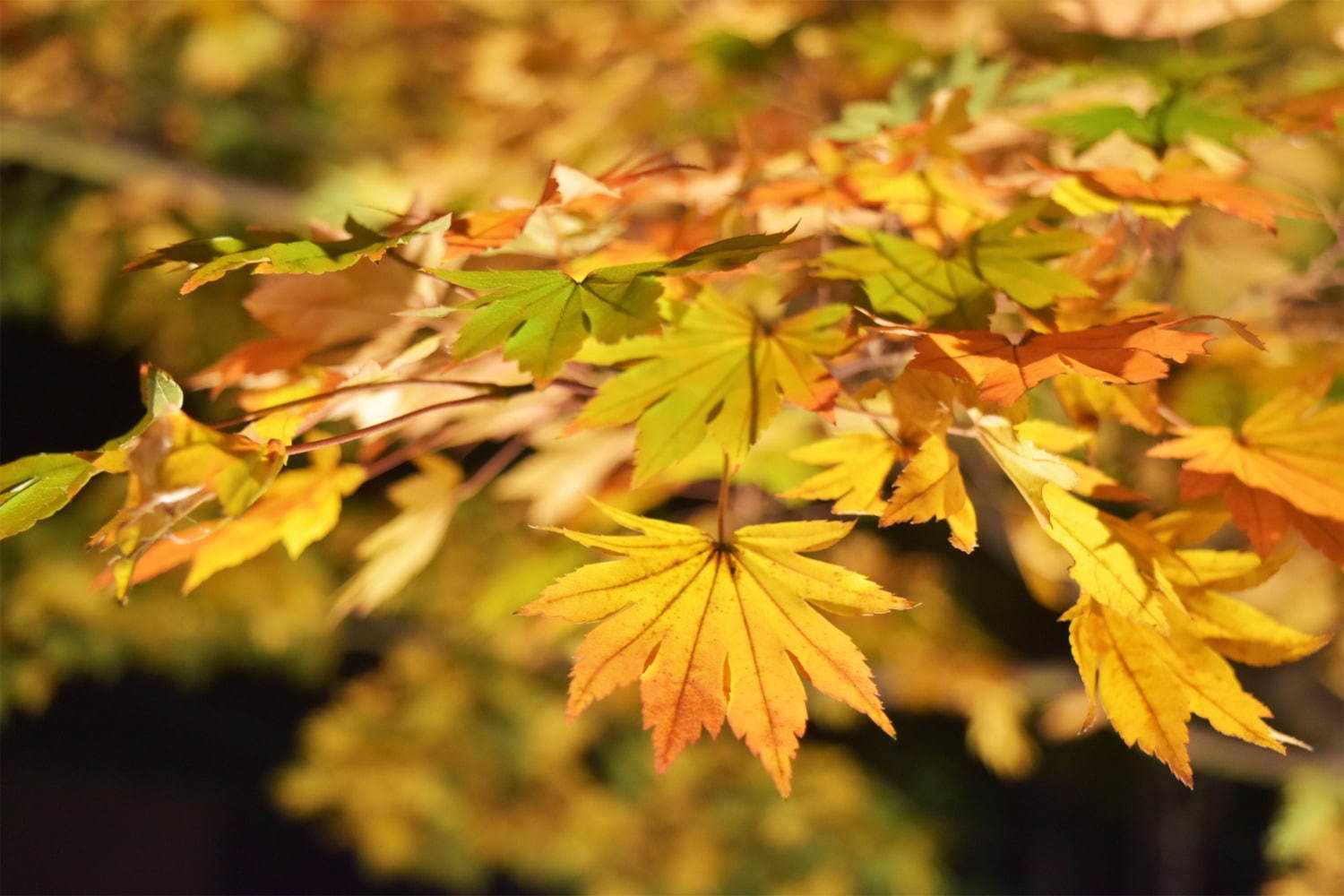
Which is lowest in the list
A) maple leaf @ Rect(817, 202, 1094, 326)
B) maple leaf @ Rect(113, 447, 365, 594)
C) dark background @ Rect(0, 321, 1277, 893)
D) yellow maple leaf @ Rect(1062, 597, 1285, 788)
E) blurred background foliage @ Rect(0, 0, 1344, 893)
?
dark background @ Rect(0, 321, 1277, 893)

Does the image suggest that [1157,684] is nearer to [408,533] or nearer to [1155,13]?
[408,533]

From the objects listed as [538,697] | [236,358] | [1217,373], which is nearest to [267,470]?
[236,358]

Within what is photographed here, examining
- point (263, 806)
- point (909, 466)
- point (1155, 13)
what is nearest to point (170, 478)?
point (909, 466)

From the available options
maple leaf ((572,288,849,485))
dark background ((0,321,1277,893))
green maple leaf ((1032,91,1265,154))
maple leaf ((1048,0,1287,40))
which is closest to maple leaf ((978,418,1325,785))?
maple leaf ((572,288,849,485))

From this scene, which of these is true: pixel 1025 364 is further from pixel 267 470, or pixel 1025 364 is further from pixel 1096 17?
pixel 1096 17

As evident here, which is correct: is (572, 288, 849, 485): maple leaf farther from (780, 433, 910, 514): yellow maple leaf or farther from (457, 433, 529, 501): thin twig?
(457, 433, 529, 501): thin twig

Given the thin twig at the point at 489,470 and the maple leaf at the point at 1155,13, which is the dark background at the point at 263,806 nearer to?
the thin twig at the point at 489,470
